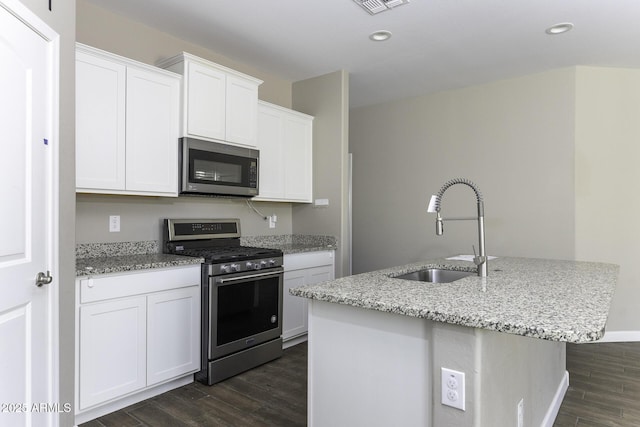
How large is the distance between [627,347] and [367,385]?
3.46 metres

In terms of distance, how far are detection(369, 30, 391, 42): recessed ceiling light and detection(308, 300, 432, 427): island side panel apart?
233cm

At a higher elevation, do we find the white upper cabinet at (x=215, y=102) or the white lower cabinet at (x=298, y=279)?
the white upper cabinet at (x=215, y=102)

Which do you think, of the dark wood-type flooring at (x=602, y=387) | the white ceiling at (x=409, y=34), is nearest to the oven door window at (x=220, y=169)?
the white ceiling at (x=409, y=34)

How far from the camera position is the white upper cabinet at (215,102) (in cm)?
293

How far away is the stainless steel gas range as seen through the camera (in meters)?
2.76

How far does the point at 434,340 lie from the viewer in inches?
51.3

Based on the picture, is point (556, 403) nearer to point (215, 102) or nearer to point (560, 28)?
point (560, 28)

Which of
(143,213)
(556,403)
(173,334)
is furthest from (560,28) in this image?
(173,334)

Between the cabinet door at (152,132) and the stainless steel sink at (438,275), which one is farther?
the cabinet door at (152,132)

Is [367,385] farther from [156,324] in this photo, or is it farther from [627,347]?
[627,347]

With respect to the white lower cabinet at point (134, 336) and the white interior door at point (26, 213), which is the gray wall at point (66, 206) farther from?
the white lower cabinet at point (134, 336)

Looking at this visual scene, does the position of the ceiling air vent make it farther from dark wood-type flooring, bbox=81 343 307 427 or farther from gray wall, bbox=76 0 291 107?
dark wood-type flooring, bbox=81 343 307 427

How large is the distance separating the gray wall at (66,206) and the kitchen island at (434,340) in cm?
122

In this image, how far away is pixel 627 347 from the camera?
3672mm
